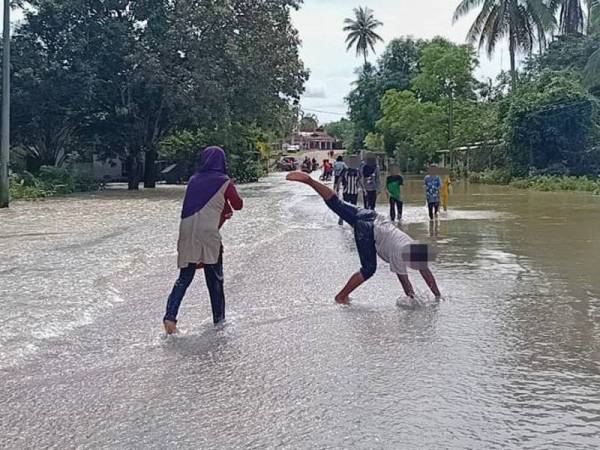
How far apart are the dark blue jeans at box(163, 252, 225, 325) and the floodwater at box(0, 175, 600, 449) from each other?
202 mm

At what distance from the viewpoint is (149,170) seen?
36562 millimetres

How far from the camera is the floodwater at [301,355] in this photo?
14.2 feet

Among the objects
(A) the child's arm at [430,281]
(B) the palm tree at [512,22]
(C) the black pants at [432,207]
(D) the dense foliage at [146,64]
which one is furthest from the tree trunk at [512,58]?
(A) the child's arm at [430,281]

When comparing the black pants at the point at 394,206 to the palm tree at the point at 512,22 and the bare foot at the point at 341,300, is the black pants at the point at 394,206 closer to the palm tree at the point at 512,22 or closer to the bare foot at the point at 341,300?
the bare foot at the point at 341,300

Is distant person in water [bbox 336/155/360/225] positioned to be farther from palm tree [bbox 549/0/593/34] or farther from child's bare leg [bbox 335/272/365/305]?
palm tree [bbox 549/0/593/34]

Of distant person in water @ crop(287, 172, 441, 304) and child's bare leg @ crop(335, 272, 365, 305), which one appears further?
child's bare leg @ crop(335, 272, 365, 305)

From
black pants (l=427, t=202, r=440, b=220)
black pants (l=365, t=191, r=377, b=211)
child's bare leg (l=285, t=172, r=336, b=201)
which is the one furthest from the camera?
black pants (l=427, t=202, r=440, b=220)

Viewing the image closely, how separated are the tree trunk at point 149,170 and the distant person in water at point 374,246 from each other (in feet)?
94.0

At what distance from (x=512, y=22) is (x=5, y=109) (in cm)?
2973

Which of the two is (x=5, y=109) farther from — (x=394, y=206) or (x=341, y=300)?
(x=341, y=300)

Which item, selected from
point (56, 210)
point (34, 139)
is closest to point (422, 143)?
point (34, 139)

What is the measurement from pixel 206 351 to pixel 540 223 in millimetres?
12934

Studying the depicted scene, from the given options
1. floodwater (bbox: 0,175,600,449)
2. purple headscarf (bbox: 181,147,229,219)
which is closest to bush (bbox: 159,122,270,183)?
floodwater (bbox: 0,175,600,449)

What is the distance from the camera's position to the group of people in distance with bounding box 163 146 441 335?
22.1 feet
